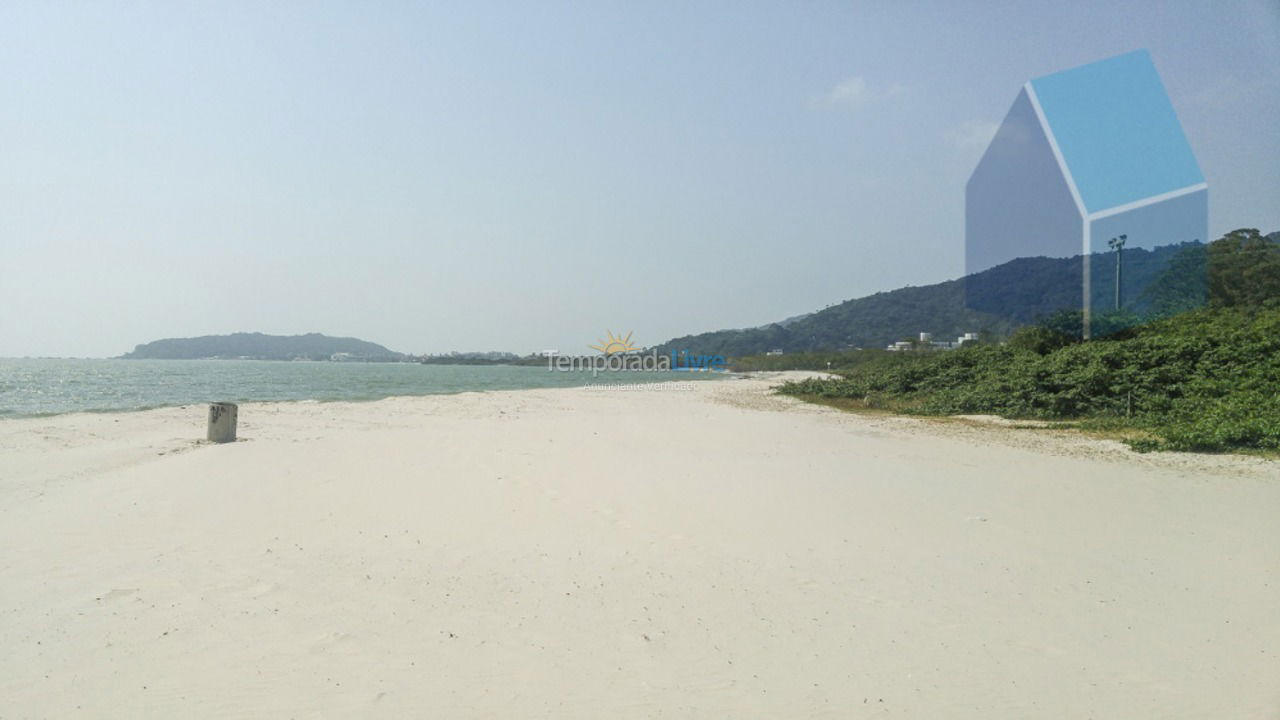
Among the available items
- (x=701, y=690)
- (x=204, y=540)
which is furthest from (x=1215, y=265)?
(x=204, y=540)

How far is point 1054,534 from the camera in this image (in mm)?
5105

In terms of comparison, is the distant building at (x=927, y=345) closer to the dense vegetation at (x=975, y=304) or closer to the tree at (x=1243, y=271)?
the dense vegetation at (x=975, y=304)

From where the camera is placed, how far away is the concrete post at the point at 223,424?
9836 mm

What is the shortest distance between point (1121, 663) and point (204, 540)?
6.14 m

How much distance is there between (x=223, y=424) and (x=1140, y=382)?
18555 millimetres

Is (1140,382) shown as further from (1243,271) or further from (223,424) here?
(223,424)

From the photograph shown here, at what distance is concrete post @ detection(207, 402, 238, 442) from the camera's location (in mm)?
9836

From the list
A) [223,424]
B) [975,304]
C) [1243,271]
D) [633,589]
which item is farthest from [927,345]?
[633,589]

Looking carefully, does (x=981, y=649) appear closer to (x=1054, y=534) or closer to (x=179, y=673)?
(x=1054, y=534)

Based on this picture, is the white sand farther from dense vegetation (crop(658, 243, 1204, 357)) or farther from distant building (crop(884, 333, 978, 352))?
distant building (crop(884, 333, 978, 352))

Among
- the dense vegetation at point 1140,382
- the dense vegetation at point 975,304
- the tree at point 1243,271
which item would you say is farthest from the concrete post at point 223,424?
the tree at point 1243,271

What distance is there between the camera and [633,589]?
3.99 metres

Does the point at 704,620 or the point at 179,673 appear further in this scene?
the point at 704,620

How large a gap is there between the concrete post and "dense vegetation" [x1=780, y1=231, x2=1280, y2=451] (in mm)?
14363
